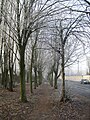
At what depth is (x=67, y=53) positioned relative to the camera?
25047 millimetres

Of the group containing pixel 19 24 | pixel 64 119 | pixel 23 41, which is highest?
pixel 19 24

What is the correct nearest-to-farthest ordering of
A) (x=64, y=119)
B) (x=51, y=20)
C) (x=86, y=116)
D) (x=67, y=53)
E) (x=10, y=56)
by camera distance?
(x=64, y=119)
(x=86, y=116)
(x=51, y=20)
(x=67, y=53)
(x=10, y=56)

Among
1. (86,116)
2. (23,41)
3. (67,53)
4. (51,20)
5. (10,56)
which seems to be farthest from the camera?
(10,56)

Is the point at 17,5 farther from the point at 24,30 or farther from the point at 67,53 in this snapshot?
the point at 67,53

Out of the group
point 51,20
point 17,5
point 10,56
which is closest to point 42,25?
point 51,20

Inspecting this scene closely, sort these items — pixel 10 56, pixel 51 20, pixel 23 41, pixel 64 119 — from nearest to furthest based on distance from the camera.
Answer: pixel 64 119
pixel 51 20
pixel 23 41
pixel 10 56

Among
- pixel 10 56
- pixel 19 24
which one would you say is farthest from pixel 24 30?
pixel 10 56

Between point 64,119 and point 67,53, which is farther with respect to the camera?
point 67,53

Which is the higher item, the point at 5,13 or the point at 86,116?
the point at 5,13

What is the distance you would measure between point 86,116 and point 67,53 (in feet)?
45.0

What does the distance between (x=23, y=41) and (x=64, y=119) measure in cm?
771

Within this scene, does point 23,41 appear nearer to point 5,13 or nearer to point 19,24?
point 19,24

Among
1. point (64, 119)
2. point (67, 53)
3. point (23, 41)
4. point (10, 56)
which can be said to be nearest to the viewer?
point (64, 119)

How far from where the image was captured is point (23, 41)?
17047 mm
